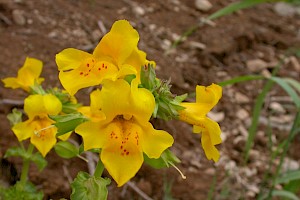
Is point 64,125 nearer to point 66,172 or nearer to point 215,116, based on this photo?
point 66,172

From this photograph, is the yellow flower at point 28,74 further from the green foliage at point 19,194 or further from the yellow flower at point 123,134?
the yellow flower at point 123,134

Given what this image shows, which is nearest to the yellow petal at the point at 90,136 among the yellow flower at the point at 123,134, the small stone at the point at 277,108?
the yellow flower at the point at 123,134

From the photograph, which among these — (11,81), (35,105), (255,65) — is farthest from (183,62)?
(35,105)

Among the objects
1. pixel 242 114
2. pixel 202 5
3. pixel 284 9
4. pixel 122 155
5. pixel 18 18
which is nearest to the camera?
pixel 122 155

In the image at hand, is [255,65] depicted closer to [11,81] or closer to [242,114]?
[242,114]

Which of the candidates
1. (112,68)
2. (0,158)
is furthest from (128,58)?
(0,158)

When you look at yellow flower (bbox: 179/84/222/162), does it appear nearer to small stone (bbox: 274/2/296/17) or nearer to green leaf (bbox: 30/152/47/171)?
green leaf (bbox: 30/152/47/171)

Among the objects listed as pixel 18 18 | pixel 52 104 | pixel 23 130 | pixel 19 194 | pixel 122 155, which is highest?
pixel 122 155
